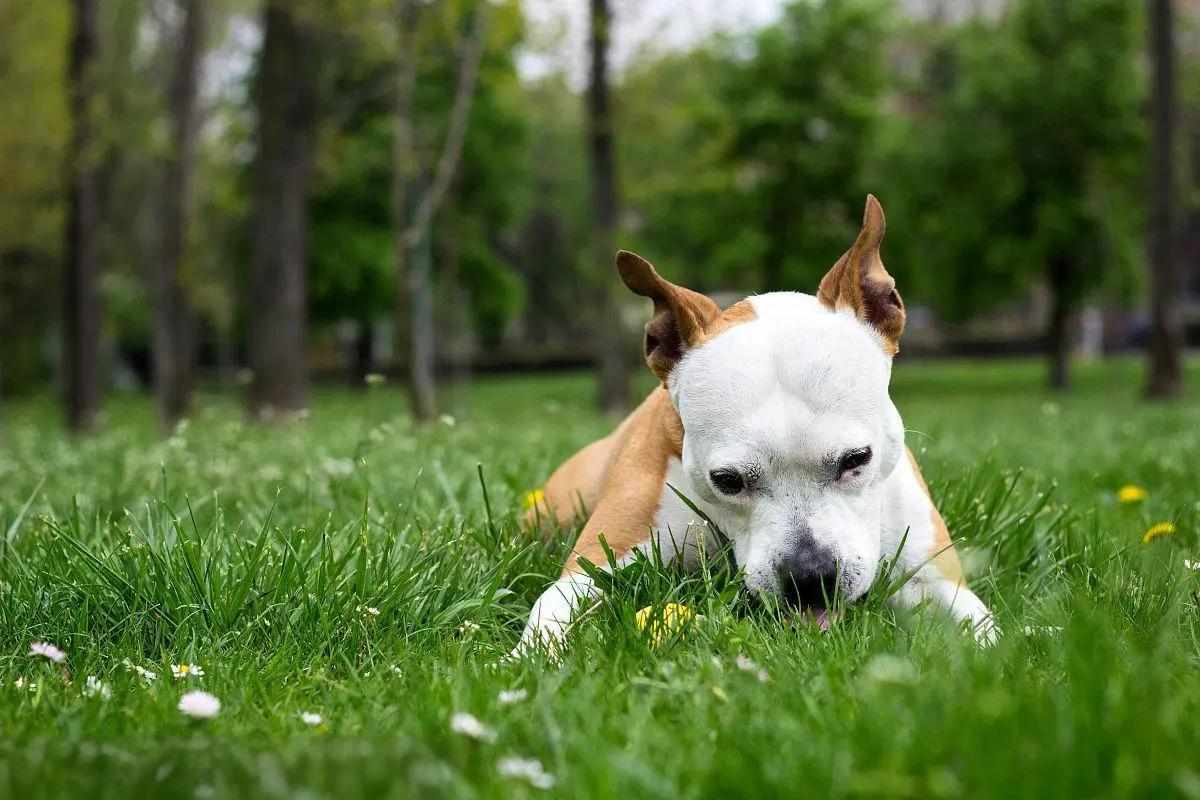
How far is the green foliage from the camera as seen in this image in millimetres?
22047

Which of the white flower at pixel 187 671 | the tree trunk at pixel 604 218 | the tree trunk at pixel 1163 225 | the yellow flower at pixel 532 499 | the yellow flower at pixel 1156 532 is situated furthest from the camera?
the tree trunk at pixel 1163 225

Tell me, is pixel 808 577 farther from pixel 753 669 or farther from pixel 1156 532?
pixel 1156 532

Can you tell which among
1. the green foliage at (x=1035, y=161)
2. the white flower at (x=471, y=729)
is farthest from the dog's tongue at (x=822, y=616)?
the green foliage at (x=1035, y=161)

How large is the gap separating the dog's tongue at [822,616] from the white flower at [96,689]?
1492 millimetres

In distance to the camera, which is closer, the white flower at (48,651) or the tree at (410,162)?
the white flower at (48,651)

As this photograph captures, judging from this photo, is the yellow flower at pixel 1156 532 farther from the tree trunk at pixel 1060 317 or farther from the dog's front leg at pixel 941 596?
the tree trunk at pixel 1060 317

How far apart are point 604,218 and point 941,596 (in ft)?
41.5

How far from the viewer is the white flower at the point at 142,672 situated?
2.51 metres

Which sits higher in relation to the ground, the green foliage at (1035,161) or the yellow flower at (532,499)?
the green foliage at (1035,161)

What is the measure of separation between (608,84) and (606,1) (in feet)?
3.91

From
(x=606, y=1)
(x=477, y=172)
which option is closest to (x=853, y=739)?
(x=606, y=1)

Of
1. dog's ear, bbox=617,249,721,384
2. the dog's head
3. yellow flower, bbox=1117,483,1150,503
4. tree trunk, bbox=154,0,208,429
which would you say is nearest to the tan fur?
the dog's head

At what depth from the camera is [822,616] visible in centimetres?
279

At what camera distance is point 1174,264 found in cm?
1612
